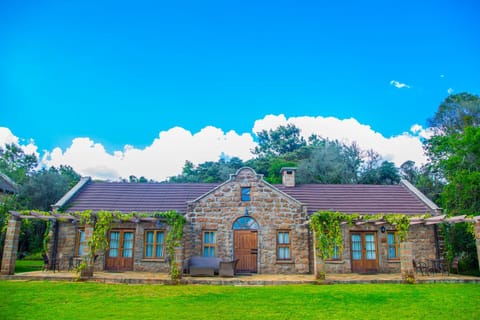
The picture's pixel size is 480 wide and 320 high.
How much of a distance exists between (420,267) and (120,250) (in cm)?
1338

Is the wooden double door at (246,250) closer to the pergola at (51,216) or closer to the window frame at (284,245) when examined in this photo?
the window frame at (284,245)

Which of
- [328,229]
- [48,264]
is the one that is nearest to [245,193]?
[328,229]

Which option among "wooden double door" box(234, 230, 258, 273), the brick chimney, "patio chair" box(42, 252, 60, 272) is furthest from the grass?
the brick chimney

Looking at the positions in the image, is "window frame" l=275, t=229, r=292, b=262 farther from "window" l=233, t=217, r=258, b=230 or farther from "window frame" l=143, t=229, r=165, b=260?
"window frame" l=143, t=229, r=165, b=260

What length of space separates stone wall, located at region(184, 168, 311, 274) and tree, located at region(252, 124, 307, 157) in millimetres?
31461

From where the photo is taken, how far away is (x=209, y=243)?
638 inches

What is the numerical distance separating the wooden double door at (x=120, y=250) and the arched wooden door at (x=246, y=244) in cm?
490

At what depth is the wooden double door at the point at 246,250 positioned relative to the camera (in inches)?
629

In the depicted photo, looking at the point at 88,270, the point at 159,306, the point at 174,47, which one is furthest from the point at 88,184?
the point at 159,306

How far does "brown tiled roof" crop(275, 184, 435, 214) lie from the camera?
17422mm

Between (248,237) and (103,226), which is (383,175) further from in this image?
(103,226)

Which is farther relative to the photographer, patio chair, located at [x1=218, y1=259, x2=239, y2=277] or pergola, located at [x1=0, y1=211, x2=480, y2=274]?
patio chair, located at [x1=218, y1=259, x2=239, y2=277]

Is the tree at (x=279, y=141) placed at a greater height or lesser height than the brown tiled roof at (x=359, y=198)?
greater

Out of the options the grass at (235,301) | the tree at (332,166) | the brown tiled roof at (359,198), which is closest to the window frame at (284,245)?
the brown tiled roof at (359,198)
